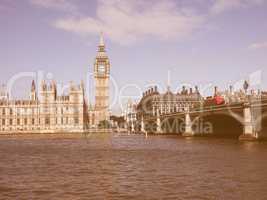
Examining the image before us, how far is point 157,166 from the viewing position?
29734 millimetres

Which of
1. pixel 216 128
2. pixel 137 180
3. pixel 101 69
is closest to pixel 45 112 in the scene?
pixel 101 69

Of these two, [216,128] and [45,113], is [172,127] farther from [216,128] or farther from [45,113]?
[45,113]

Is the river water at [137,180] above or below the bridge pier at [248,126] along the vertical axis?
below

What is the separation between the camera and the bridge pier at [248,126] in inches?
2124

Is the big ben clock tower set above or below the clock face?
below

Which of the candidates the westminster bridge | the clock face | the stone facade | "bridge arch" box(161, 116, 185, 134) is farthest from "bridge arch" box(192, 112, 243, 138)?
the clock face

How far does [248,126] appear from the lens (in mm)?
55281

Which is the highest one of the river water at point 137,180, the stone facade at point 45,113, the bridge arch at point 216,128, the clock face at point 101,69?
the clock face at point 101,69

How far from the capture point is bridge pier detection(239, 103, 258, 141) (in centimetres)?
5394

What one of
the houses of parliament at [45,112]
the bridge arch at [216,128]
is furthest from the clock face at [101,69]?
the bridge arch at [216,128]

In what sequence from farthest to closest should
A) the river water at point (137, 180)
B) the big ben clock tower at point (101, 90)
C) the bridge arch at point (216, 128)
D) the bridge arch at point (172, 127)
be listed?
1. the big ben clock tower at point (101, 90)
2. the bridge arch at point (172, 127)
3. the bridge arch at point (216, 128)
4. the river water at point (137, 180)

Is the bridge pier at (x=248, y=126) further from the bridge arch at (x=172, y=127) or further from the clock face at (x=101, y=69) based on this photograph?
the clock face at (x=101, y=69)

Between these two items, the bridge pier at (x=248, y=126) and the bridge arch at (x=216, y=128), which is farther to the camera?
the bridge arch at (x=216, y=128)

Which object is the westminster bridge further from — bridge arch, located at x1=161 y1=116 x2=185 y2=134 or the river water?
the river water
